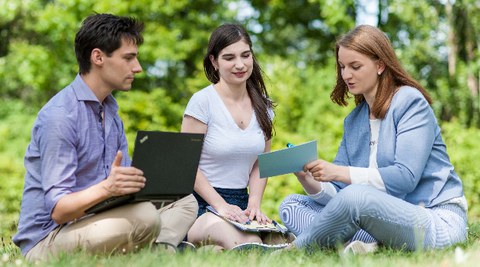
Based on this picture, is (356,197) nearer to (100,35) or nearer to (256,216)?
(256,216)

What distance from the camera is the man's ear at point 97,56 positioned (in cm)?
368

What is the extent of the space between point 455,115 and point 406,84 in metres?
9.04

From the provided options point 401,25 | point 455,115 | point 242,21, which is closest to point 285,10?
point 242,21

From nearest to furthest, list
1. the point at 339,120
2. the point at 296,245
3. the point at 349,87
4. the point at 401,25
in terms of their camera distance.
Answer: the point at 296,245 < the point at 349,87 < the point at 339,120 < the point at 401,25

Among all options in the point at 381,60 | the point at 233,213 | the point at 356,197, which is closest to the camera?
the point at 356,197

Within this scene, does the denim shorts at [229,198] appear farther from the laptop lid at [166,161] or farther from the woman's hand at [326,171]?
the laptop lid at [166,161]

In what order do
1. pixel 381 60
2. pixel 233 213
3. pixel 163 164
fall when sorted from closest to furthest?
1. pixel 163 164
2. pixel 381 60
3. pixel 233 213

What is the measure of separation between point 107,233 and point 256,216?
122cm

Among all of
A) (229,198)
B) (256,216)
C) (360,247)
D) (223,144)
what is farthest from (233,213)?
(360,247)

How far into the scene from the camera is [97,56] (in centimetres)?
369

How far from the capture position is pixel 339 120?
9930 mm

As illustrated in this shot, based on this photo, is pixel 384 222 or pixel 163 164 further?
pixel 384 222

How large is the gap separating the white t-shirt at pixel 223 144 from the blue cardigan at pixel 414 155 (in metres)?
0.94

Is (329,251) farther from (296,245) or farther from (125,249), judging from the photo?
(125,249)
